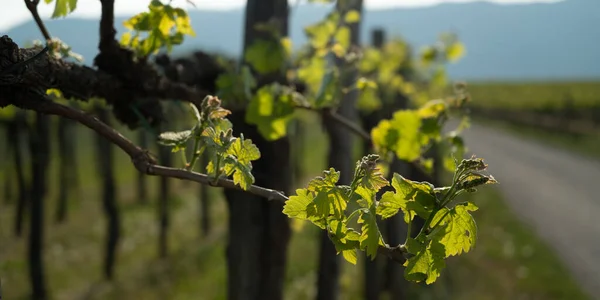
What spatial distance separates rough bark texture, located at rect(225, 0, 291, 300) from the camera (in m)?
3.13

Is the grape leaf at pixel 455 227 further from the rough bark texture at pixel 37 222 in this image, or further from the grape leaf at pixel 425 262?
the rough bark texture at pixel 37 222

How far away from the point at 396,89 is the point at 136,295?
4.73 meters

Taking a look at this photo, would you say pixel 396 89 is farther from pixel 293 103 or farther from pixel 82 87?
pixel 82 87

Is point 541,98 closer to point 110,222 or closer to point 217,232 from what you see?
point 217,232

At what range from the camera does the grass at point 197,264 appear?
8.15 metres

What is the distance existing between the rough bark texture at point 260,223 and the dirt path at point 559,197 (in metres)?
5.92

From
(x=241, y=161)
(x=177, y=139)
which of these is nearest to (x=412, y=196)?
(x=241, y=161)

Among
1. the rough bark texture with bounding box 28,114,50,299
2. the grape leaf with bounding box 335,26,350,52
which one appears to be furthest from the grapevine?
the rough bark texture with bounding box 28,114,50,299

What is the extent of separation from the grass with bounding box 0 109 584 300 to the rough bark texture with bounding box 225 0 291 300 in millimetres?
3804

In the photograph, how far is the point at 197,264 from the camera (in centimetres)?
994

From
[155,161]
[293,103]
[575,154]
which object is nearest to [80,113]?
[155,161]

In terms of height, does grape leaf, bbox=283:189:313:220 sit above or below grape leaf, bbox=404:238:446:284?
above

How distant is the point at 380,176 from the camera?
1194 mm

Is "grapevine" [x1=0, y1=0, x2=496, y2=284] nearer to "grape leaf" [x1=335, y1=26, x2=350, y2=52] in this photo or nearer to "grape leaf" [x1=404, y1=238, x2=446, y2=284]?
"grape leaf" [x1=404, y1=238, x2=446, y2=284]
